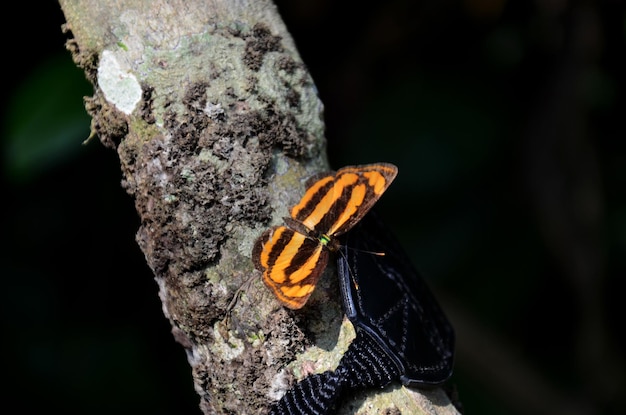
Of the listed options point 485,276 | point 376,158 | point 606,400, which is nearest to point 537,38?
point 376,158

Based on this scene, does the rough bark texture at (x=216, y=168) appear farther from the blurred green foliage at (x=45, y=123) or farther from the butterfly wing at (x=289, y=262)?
the blurred green foliage at (x=45, y=123)

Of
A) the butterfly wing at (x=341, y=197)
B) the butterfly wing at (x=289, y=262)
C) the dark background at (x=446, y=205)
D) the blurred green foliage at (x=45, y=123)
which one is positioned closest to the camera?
the butterfly wing at (x=289, y=262)

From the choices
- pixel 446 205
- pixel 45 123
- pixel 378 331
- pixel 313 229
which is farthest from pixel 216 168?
pixel 446 205

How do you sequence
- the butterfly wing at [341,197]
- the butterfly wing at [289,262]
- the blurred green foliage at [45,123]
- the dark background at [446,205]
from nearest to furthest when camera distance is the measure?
the butterfly wing at [289,262] → the butterfly wing at [341,197] → the blurred green foliage at [45,123] → the dark background at [446,205]

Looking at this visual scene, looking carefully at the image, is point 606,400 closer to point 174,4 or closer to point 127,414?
point 127,414

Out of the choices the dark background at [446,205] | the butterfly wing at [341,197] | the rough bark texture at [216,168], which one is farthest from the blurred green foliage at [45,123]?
the butterfly wing at [341,197]

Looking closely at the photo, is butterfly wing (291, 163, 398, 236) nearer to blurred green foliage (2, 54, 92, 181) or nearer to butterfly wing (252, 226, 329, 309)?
butterfly wing (252, 226, 329, 309)

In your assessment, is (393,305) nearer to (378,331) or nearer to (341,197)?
(378,331)
